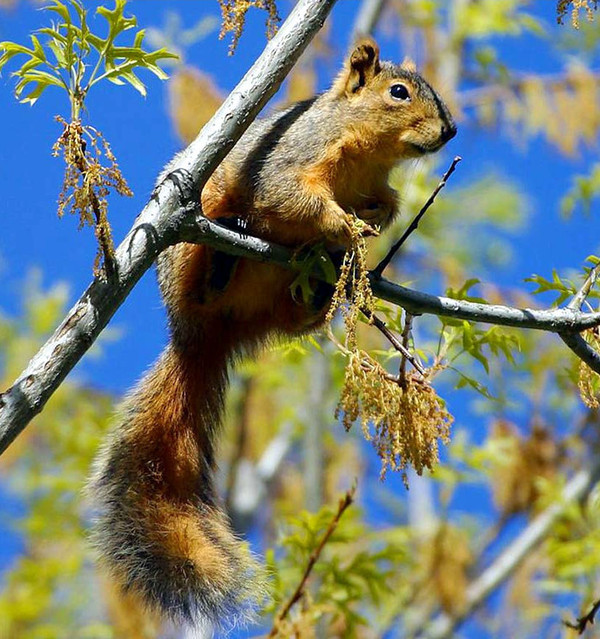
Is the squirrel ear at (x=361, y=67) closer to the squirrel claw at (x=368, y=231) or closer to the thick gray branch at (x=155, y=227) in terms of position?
the squirrel claw at (x=368, y=231)

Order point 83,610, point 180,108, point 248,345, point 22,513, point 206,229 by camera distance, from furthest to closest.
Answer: point 180,108 → point 22,513 → point 83,610 → point 248,345 → point 206,229

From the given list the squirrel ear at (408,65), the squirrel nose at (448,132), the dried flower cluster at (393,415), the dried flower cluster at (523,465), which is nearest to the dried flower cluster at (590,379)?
the dried flower cluster at (393,415)

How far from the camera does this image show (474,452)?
6.06m

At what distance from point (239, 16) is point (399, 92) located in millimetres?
1366

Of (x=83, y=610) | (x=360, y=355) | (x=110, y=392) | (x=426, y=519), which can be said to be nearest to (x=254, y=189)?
(x=360, y=355)

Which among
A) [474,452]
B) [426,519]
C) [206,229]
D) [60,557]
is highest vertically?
[426,519]

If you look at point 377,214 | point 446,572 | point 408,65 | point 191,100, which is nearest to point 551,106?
point 191,100

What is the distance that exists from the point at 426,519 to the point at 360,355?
6267mm

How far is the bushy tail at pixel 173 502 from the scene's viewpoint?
3.22 metres

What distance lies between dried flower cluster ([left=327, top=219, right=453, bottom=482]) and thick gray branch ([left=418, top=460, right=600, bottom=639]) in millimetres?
4706

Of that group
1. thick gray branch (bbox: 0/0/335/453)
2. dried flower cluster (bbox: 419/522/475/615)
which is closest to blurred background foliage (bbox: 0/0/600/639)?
dried flower cluster (bbox: 419/522/475/615)

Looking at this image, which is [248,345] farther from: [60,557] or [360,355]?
[60,557]

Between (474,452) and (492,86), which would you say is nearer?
(474,452)

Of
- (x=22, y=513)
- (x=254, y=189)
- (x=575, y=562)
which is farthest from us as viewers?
(x=22, y=513)
